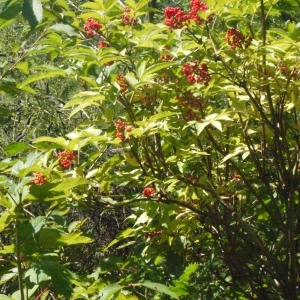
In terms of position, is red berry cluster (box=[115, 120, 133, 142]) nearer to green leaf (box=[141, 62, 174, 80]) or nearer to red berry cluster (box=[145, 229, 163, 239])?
green leaf (box=[141, 62, 174, 80])

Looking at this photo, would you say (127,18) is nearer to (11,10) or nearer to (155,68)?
(155,68)

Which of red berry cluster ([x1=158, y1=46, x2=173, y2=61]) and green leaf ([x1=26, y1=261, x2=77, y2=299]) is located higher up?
red berry cluster ([x1=158, y1=46, x2=173, y2=61])

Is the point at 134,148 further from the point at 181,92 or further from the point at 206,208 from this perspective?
the point at 206,208

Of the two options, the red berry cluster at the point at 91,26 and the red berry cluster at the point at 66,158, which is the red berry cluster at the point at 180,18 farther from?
the red berry cluster at the point at 66,158

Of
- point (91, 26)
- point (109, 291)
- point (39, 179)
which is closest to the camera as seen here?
point (109, 291)

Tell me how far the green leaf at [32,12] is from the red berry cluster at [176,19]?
715 mm

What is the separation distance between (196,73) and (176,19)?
21 cm

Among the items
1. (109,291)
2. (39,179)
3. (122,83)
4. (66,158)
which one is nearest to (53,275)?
(109,291)

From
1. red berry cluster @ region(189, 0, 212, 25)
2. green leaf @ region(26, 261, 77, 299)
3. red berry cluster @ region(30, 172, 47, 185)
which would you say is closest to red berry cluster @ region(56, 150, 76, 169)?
red berry cluster @ region(30, 172, 47, 185)

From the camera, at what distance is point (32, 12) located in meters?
1.51

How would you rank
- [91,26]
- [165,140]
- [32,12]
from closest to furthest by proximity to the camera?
1. [32,12]
2. [91,26]
3. [165,140]

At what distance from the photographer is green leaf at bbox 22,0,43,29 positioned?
1.49 metres

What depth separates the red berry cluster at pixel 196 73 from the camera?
7.09ft

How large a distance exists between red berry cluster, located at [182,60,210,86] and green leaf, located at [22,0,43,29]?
0.79 metres
